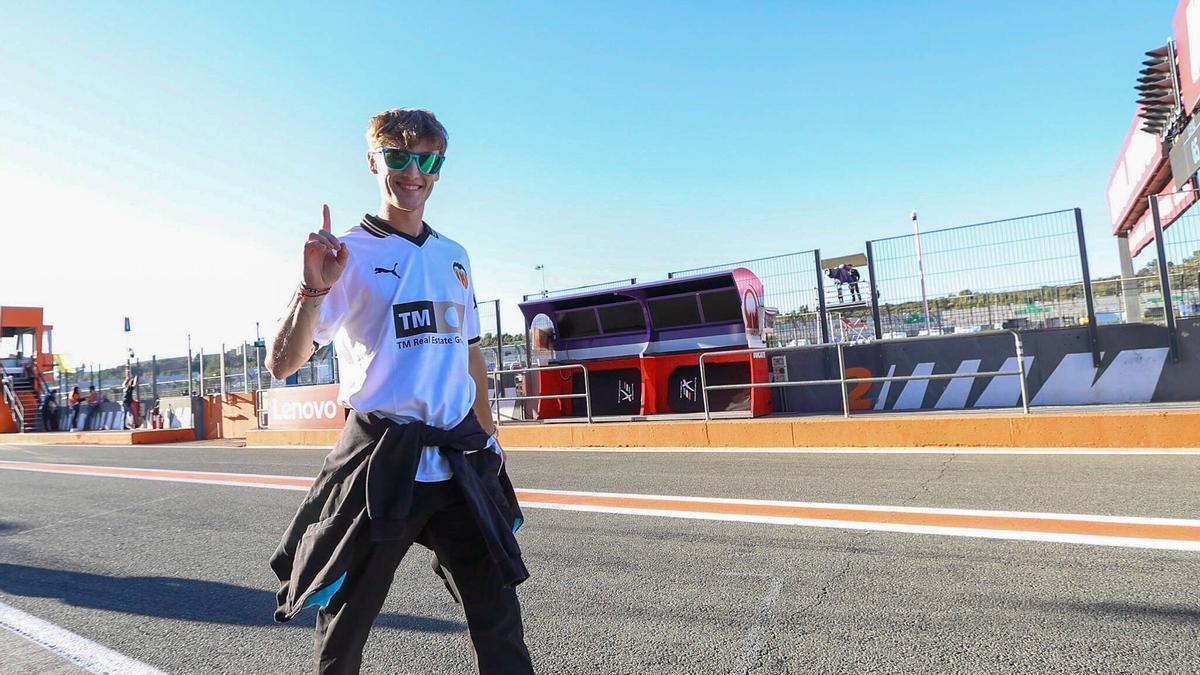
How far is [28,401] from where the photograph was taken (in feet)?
84.8

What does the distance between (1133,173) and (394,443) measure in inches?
778

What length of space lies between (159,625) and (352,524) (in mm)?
2376

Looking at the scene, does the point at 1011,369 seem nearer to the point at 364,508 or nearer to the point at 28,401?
the point at 364,508

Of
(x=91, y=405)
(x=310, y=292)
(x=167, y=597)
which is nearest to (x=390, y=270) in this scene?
(x=310, y=292)

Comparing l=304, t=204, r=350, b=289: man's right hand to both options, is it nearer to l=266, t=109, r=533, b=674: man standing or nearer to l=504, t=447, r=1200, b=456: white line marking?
l=266, t=109, r=533, b=674: man standing

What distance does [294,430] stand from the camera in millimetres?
14070

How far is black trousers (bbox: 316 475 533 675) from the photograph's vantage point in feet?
5.24

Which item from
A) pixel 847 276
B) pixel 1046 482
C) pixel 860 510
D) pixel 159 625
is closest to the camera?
pixel 159 625

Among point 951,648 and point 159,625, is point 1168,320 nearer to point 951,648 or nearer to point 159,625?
point 951,648

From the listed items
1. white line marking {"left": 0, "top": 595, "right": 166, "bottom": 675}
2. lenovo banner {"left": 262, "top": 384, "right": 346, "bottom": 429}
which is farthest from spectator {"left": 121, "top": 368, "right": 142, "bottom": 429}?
white line marking {"left": 0, "top": 595, "right": 166, "bottom": 675}

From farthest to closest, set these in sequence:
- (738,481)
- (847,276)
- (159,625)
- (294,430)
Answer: (294,430)
(847,276)
(738,481)
(159,625)

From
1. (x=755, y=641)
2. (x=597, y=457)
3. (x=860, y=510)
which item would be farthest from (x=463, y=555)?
(x=597, y=457)

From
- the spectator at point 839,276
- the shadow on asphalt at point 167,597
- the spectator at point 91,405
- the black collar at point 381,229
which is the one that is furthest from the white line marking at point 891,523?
the spectator at point 91,405

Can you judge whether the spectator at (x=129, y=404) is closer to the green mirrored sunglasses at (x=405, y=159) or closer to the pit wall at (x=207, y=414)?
the pit wall at (x=207, y=414)
